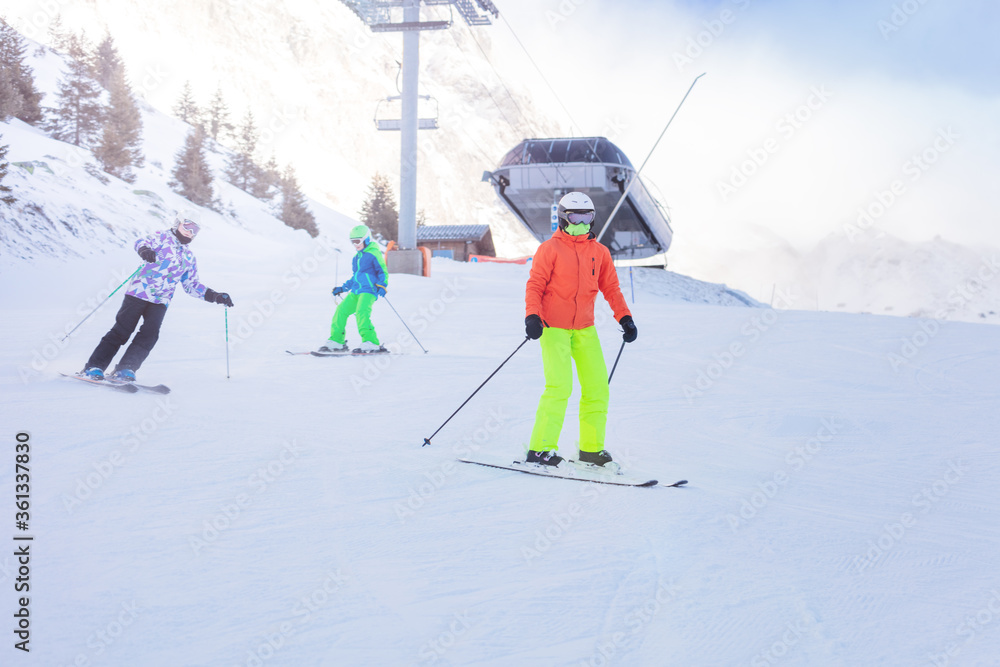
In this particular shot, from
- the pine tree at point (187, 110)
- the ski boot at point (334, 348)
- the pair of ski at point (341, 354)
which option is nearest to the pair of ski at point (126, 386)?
the pair of ski at point (341, 354)

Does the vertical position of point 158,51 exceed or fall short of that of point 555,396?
it exceeds it

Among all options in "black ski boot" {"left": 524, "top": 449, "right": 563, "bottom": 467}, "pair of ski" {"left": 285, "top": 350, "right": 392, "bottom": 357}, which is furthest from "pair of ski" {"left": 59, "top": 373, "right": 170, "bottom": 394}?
"black ski boot" {"left": 524, "top": 449, "right": 563, "bottom": 467}

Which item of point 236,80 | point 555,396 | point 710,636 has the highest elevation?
point 236,80

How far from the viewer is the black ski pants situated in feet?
17.8

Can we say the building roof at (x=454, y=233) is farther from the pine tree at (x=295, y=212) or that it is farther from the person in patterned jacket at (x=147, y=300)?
the person in patterned jacket at (x=147, y=300)

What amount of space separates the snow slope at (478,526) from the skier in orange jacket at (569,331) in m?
0.34

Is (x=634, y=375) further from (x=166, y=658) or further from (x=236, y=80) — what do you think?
(x=236, y=80)

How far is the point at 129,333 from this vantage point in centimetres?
552

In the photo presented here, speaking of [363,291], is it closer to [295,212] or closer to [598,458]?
[598,458]

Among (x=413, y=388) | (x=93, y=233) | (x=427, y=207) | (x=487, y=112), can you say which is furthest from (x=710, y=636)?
(x=487, y=112)

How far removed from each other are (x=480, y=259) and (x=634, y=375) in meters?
27.8

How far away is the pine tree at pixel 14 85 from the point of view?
26.7m

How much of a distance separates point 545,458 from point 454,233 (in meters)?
39.2

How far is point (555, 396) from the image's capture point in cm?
375
